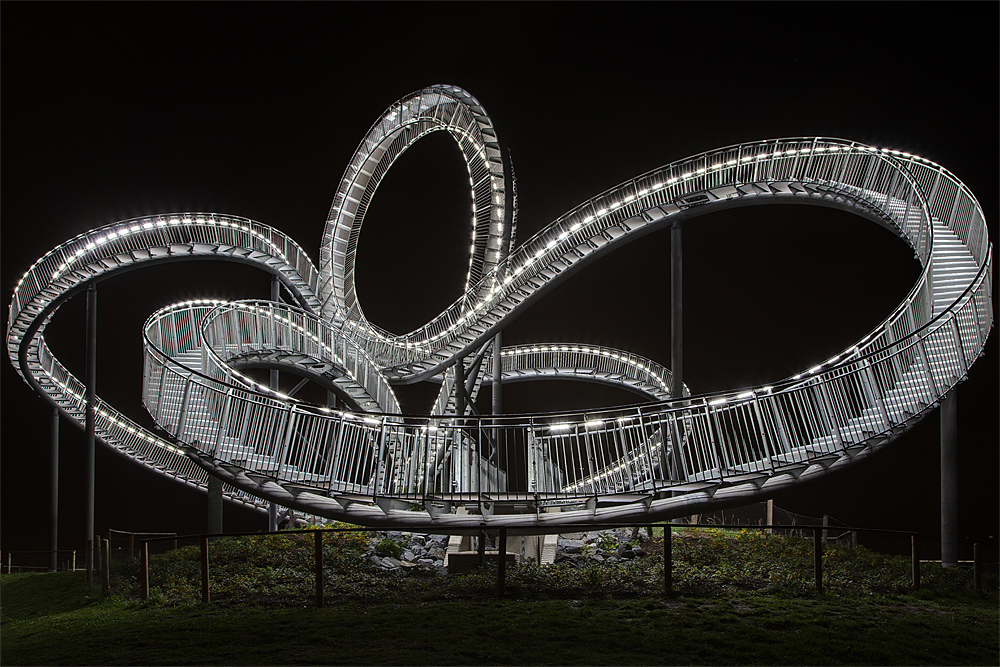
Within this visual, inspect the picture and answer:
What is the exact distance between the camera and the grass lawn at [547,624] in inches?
300

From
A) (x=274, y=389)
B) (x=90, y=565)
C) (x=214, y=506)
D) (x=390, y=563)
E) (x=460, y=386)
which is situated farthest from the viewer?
(x=274, y=389)

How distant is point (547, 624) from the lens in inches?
334

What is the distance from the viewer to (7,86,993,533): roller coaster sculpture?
11484mm

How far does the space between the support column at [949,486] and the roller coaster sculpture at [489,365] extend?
1507 millimetres

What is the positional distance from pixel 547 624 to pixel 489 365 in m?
19.2

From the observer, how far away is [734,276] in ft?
82.7

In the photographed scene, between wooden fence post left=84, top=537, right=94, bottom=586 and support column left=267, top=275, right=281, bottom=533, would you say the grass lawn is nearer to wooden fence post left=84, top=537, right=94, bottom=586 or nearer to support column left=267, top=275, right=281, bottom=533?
wooden fence post left=84, top=537, right=94, bottom=586

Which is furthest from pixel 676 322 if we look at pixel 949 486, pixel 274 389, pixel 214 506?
pixel 214 506

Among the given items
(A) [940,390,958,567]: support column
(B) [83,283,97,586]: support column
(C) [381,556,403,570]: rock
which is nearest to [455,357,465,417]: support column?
(C) [381,556,403,570]: rock

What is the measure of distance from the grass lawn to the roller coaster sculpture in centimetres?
138

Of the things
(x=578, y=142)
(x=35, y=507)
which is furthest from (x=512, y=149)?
(x=35, y=507)

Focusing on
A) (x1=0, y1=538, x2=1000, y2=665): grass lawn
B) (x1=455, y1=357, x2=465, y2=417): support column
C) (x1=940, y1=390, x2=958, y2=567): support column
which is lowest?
(x1=0, y1=538, x2=1000, y2=665): grass lawn

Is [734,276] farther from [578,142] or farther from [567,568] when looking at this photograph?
[567,568]

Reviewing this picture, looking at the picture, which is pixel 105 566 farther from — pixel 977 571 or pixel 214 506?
→ pixel 977 571
